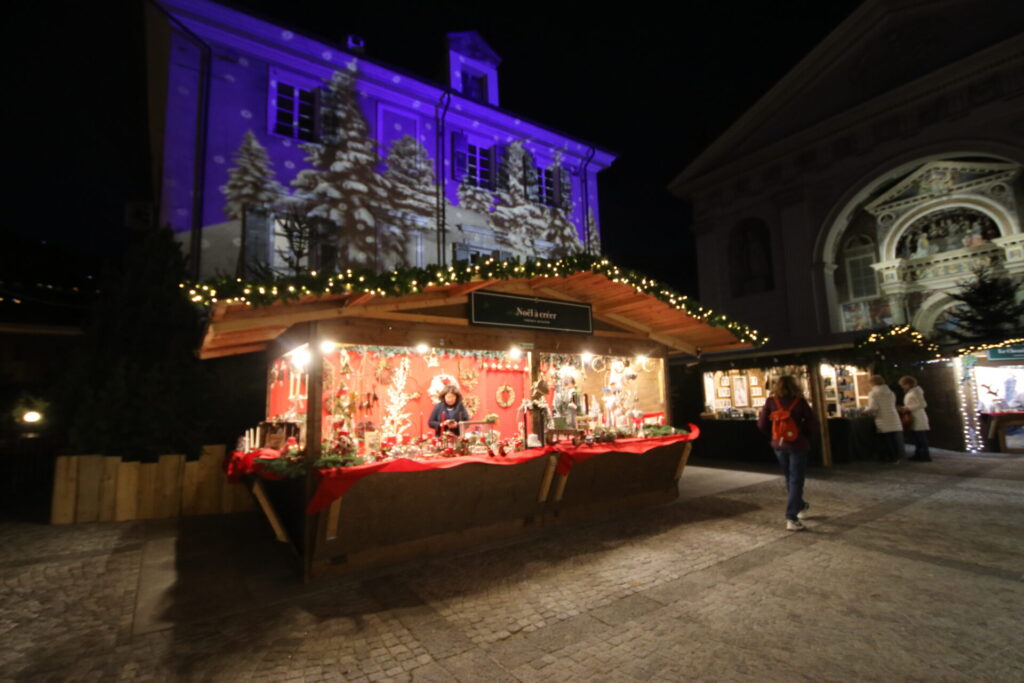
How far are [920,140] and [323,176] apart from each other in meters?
18.9

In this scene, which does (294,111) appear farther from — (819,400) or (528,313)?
(819,400)

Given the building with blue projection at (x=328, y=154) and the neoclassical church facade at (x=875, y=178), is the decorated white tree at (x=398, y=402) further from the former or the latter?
the neoclassical church facade at (x=875, y=178)

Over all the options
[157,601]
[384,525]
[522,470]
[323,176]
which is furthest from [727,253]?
[157,601]

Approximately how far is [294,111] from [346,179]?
2039mm

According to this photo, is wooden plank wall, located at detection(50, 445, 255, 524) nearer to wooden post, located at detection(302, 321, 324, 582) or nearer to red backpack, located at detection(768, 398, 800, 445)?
wooden post, located at detection(302, 321, 324, 582)

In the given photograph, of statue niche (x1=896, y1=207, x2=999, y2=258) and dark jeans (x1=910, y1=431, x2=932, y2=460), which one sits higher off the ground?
statue niche (x1=896, y1=207, x2=999, y2=258)

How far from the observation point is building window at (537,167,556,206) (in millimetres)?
16781

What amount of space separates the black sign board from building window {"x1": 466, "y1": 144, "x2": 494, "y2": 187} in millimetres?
9874

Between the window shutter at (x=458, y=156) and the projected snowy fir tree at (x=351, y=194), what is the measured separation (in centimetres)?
24

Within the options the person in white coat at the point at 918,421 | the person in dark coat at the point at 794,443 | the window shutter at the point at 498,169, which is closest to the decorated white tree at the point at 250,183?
the window shutter at the point at 498,169

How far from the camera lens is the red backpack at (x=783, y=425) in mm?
5742

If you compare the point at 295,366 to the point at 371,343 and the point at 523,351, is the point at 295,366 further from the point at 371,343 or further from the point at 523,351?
the point at 523,351

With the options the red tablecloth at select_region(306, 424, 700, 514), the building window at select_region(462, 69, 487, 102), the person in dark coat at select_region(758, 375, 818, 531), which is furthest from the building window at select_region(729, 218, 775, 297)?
the person in dark coat at select_region(758, 375, 818, 531)

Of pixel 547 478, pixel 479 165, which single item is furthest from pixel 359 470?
pixel 479 165
